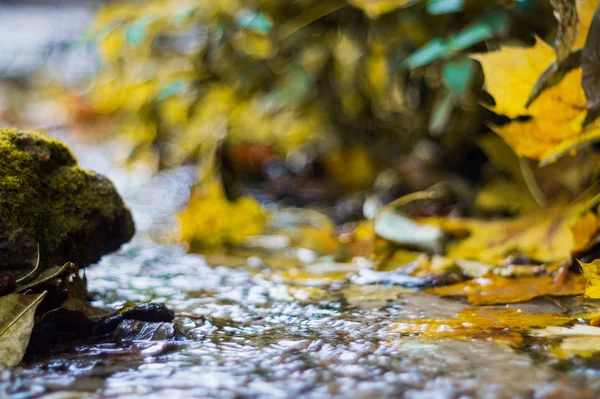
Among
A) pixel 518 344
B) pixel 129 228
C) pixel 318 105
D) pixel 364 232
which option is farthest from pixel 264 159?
pixel 518 344

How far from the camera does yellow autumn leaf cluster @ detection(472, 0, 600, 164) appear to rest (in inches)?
40.9

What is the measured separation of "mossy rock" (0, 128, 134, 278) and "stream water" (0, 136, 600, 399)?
0.11 meters

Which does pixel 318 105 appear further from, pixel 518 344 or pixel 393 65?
pixel 518 344

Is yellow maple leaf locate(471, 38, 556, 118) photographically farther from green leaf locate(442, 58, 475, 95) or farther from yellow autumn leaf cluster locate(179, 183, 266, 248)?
yellow autumn leaf cluster locate(179, 183, 266, 248)

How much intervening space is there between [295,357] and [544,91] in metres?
0.69

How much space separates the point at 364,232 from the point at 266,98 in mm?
726

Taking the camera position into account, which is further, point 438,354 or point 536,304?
point 536,304

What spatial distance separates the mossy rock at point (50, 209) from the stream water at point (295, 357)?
4.5 inches

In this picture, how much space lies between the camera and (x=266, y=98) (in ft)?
6.88

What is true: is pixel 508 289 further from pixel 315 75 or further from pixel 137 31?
pixel 315 75

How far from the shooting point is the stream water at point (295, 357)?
2.02 ft

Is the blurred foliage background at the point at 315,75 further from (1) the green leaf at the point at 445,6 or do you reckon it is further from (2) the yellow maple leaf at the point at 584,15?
(2) the yellow maple leaf at the point at 584,15

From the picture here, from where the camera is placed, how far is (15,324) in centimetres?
75

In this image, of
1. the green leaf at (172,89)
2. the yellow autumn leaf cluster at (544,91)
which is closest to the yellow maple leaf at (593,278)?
the yellow autumn leaf cluster at (544,91)
